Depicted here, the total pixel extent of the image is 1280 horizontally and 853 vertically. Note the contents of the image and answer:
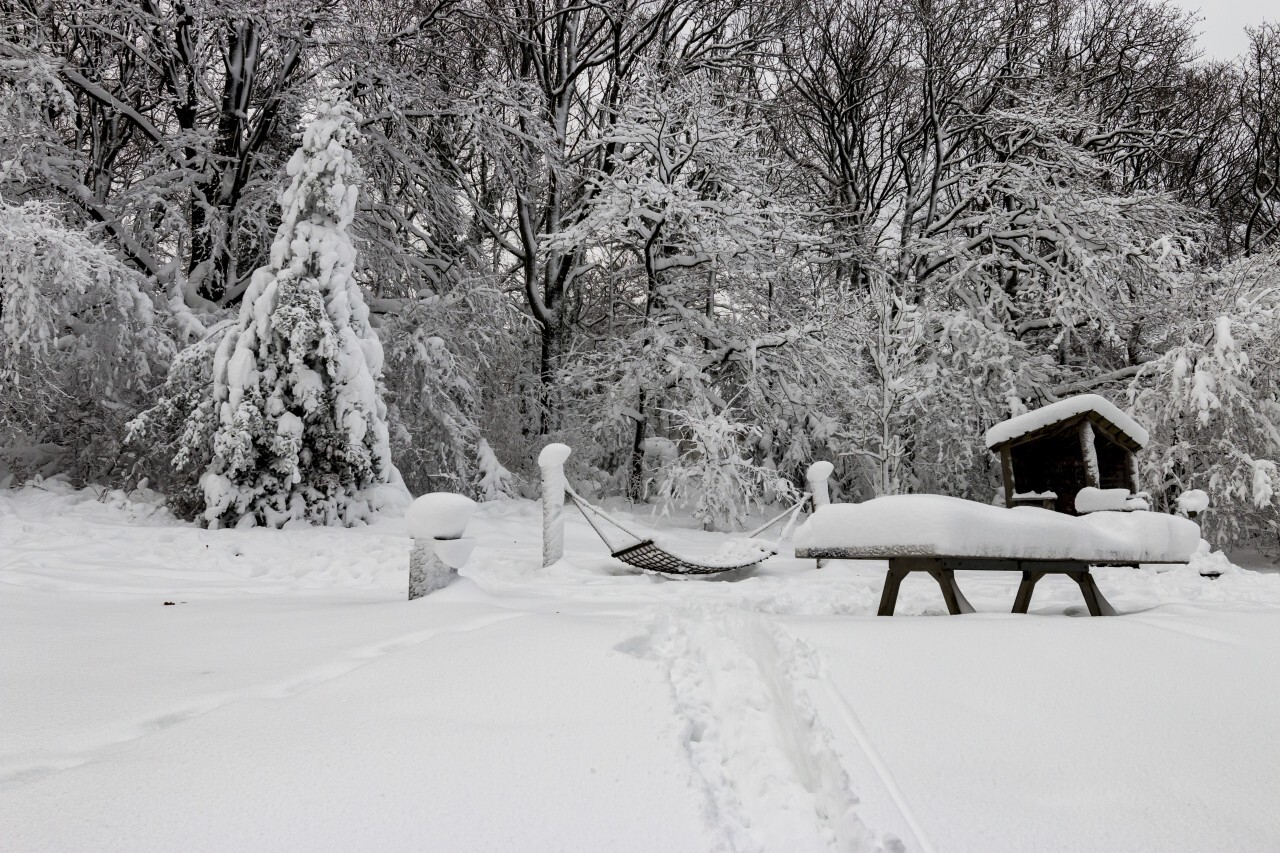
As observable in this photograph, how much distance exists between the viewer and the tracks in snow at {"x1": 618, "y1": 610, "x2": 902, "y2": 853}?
1588 millimetres

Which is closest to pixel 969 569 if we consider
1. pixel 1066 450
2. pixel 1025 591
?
pixel 1025 591

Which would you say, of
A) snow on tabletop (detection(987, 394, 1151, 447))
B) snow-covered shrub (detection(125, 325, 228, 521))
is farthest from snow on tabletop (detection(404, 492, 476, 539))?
snow on tabletop (detection(987, 394, 1151, 447))

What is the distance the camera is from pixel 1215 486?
1038 centimetres

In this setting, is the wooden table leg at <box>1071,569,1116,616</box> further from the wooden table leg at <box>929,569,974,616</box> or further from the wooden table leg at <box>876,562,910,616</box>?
the wooden table leg at <box>876,562,910,616</box>

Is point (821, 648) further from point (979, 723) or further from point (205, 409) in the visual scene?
point (205, 409)

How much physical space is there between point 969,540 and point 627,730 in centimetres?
222

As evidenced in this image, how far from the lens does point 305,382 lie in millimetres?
7586

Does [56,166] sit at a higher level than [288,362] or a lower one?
higher

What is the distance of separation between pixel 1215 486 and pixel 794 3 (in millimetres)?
10735

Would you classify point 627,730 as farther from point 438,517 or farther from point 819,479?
point 819,479

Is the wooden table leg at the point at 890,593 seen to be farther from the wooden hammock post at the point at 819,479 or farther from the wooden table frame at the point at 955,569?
the wooden hammock post at the point at 819,479

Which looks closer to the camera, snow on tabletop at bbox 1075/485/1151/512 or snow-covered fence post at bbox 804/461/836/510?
snow on tabletop at bbox 1075/485/1151/512

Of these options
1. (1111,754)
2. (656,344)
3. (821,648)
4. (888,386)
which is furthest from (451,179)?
(1111,754)

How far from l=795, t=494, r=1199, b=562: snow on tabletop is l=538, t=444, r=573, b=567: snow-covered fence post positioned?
3.11m
